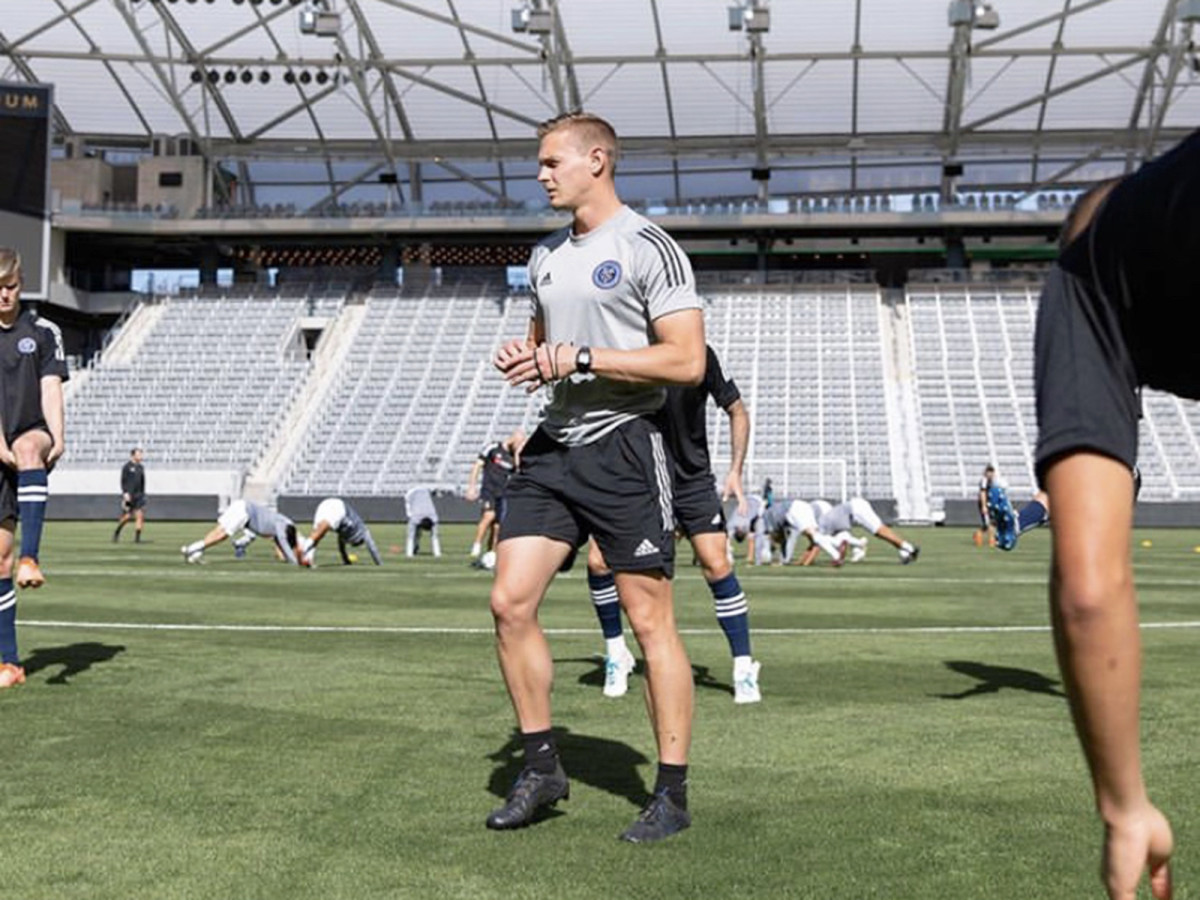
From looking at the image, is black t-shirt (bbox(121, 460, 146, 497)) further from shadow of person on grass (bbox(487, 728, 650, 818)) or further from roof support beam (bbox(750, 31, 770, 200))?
shadow of person on grass (bbox(487, 728, 650, 818))

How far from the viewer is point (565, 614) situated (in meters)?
13.0

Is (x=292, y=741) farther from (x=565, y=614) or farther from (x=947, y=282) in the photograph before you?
(x=947, y=282)

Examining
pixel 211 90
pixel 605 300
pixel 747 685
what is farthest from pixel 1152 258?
pixel 211 90

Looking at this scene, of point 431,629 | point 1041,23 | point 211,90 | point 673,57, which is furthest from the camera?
point 211,90

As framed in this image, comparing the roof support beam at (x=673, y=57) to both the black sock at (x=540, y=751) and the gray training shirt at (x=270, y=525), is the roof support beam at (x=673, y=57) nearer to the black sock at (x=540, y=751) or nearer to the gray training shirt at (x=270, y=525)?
the gray training shirt at (x=270, y=525)

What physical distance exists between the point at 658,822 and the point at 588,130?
2177 millimetres

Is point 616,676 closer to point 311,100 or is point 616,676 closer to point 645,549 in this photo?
point 645,549

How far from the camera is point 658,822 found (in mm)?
4566

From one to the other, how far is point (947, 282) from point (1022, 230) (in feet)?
11.8

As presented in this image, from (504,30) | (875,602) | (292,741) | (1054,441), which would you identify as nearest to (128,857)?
(292,741)

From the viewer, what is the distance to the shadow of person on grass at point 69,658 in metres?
8.49

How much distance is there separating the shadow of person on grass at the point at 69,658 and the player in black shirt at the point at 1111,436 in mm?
7029

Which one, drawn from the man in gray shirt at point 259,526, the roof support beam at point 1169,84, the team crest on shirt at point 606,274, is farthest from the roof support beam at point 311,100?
the team crest on shirt at point 606,274

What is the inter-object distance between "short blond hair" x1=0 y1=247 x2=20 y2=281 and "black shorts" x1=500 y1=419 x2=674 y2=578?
3740 millimetres
